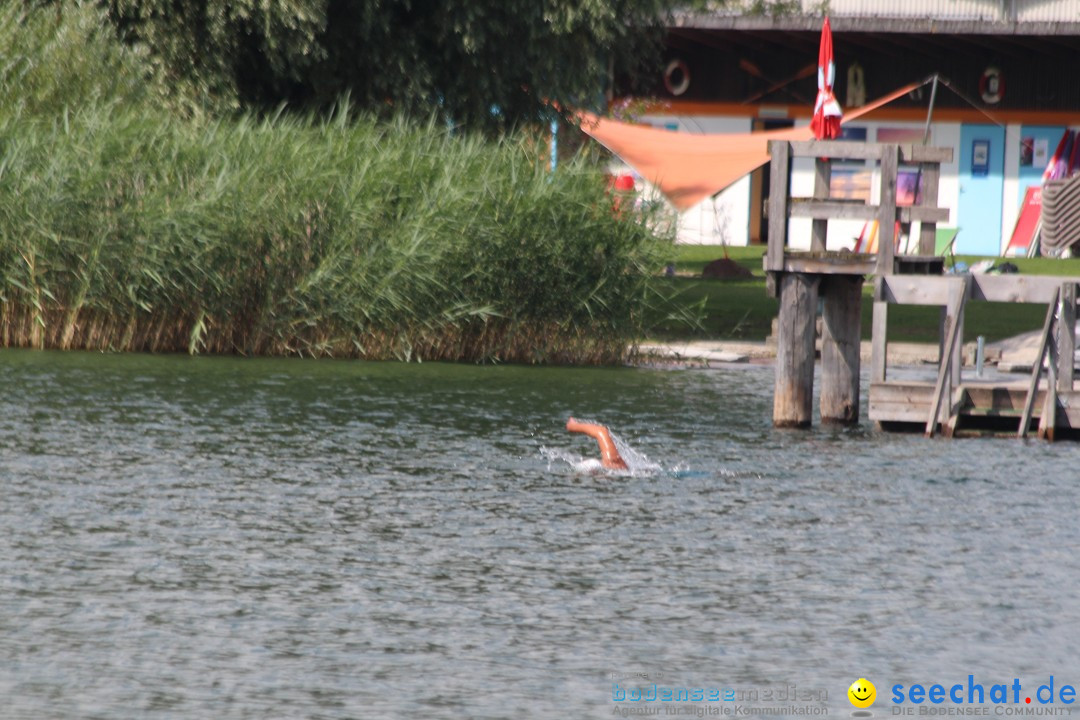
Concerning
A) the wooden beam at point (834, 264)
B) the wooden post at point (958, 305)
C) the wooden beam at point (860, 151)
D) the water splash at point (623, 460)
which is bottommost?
the water splash at point (623, 460)

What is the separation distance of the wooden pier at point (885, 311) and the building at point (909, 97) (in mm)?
21629

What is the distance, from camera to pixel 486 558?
10.0m

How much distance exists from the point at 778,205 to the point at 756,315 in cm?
1015

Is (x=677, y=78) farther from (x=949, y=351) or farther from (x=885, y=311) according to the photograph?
(x=949, y=351)

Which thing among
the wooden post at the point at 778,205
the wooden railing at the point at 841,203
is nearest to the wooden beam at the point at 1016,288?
the wooden railing at the point at 841,203

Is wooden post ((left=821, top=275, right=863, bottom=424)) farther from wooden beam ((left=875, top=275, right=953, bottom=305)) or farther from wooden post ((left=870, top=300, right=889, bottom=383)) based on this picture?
wooden beam ((left=875, top=275, right=953, bottom=305))

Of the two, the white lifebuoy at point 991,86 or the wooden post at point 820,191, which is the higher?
the white lifebuoy at point 991,86

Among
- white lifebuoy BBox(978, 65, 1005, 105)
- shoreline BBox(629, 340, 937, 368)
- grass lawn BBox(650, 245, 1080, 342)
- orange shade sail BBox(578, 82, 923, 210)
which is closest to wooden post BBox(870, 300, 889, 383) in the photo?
grass lawn BBox(650, 245, 1080, 342)

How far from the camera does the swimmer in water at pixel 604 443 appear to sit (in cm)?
1295

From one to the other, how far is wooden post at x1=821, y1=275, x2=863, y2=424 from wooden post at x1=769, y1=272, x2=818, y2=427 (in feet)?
0.57

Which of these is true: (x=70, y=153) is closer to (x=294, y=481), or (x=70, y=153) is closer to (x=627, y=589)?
(x=294, y=481)

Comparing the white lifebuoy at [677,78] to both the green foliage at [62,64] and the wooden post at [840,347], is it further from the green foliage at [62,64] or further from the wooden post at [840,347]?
the wooden post at [840,347]

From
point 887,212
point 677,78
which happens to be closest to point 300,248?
point 887,212

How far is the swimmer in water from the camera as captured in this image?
12953 mm
